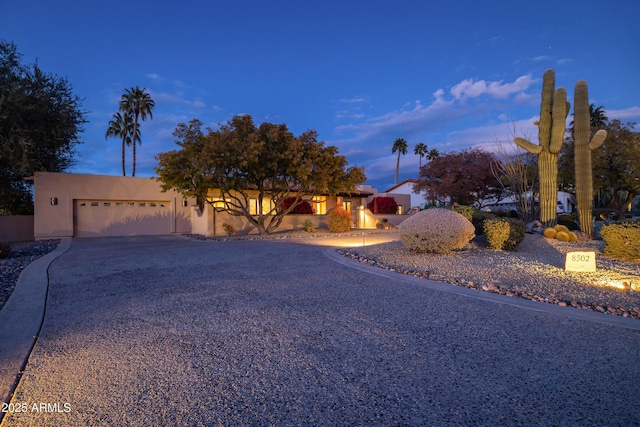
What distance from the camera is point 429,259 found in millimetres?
8961

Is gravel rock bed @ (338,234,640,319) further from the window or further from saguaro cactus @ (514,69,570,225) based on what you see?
the window

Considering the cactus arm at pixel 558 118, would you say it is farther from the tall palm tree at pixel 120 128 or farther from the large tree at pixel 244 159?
the tall palm tree at pixel 120 128

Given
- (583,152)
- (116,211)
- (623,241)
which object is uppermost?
(583,152)

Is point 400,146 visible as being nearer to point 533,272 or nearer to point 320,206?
point 320,206

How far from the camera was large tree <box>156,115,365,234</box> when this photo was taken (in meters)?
15.7

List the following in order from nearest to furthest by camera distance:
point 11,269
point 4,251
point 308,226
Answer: point 11,269
point 4,251
point 308,226

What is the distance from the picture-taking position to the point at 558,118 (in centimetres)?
1327

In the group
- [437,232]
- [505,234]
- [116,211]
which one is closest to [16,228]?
[116,211]

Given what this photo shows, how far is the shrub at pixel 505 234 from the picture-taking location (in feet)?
33.2

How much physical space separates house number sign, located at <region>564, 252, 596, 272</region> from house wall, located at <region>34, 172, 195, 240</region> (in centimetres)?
2090

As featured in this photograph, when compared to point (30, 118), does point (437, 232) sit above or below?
below

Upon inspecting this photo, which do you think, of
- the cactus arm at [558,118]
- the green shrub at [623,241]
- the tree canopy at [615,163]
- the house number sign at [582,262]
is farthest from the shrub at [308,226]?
the tree canopy at [615,163]

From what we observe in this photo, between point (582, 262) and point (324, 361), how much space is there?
256 inches

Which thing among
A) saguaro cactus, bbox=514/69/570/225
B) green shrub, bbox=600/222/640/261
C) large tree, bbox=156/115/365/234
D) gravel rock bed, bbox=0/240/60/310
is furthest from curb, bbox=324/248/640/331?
large tree, bbox=156/115/365/234
